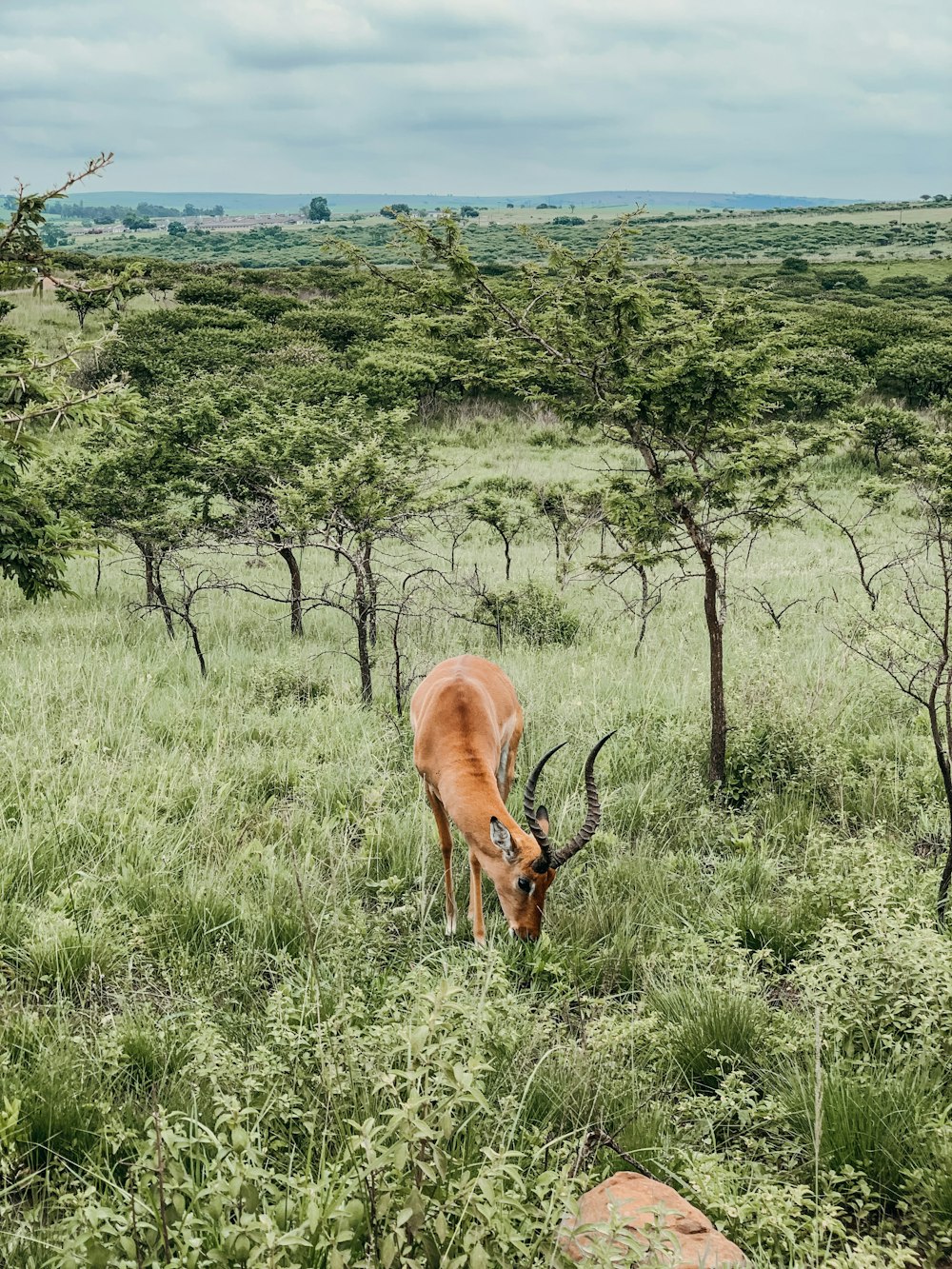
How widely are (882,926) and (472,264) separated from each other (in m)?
4.25

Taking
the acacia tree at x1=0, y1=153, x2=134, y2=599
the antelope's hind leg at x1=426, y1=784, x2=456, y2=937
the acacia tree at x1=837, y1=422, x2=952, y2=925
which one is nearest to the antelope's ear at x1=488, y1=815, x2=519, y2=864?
the antelope's hind leg at x1=426, y1=784, x2=456, y2=937

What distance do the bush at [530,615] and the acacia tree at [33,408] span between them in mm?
5151

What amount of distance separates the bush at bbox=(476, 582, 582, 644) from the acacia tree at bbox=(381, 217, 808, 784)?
481cm

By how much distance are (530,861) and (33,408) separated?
11.8 ft

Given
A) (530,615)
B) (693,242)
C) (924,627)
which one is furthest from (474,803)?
(693,242)

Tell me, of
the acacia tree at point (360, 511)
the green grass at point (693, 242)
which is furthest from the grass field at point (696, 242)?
the acacia tree at point (360, 511)

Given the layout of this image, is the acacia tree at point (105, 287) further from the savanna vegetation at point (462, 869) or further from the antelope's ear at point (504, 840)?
the antelope's ear at point (504, 840)

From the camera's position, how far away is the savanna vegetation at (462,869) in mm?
2615

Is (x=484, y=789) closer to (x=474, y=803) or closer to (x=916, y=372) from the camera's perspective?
(x=474, y=803)

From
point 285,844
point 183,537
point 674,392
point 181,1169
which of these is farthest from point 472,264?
point 183,537

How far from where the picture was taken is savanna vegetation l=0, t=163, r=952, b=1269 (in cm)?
262

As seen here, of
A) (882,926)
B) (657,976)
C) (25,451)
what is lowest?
(657,976)

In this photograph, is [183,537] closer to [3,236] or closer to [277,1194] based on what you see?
[3,236]

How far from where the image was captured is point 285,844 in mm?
5160
